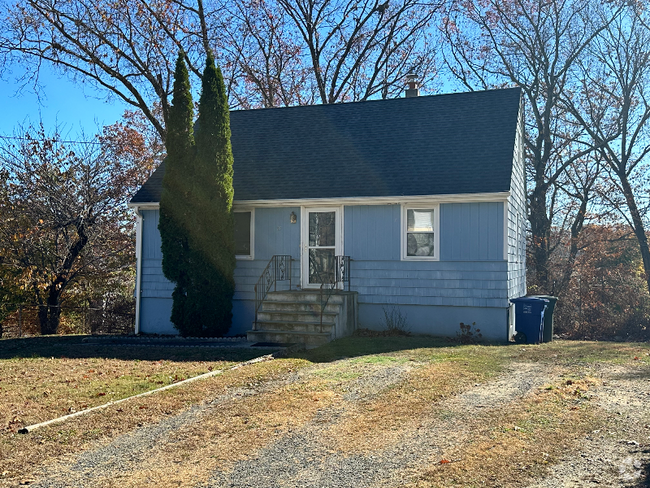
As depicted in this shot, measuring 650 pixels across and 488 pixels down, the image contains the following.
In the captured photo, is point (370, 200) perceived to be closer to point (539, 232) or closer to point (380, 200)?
point (380, 200)

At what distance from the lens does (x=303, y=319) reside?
12234mm

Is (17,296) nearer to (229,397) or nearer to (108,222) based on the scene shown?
(108,222)

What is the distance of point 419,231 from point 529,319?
3049 mm

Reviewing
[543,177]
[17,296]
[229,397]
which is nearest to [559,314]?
[543,177]

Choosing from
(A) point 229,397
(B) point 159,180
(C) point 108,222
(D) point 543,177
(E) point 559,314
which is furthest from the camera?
(D) point 543,177

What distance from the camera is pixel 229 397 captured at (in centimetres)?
727

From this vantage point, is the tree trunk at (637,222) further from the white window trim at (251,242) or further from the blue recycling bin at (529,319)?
the white window trim at (251,242)

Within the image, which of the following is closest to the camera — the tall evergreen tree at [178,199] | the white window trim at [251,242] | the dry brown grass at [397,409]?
the dry brown grass at [397,409]

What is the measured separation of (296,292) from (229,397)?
5919mm

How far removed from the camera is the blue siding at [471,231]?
497 inches

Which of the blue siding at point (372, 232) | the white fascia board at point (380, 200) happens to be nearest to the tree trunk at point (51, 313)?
the white fascia board at point (380, 200)

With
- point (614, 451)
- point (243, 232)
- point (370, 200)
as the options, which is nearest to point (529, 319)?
point (370, 200)

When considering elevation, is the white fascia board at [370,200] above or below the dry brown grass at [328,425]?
above

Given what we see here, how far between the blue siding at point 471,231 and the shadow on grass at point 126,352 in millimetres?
4752
